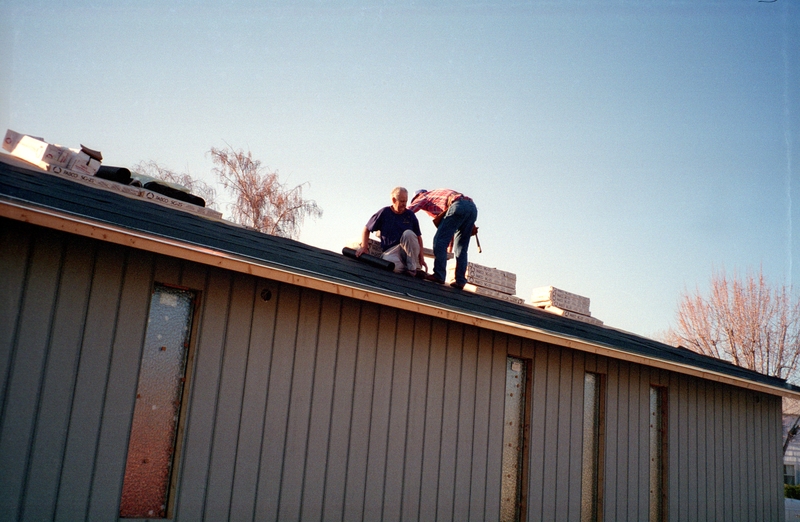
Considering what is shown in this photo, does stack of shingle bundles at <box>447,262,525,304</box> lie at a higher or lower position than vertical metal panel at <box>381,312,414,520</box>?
higher

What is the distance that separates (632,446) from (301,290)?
243 inches

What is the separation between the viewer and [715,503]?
40.4 feet

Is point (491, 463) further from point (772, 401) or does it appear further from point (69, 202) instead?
point (772, 401)

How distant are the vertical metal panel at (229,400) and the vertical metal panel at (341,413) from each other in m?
1.05

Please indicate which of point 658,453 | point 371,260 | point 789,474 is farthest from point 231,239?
point 789,474

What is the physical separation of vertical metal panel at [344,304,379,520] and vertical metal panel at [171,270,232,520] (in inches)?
60.9

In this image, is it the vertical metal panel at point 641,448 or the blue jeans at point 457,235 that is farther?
the vertical metal panel at point 641,448

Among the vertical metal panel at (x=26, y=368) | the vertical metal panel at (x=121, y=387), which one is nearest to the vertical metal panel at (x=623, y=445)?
the vertical metal panel at (x=121, y=387)

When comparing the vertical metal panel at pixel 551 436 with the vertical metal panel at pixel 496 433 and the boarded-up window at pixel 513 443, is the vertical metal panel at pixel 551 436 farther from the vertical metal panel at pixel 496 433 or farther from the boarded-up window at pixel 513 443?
the vertical metal panel at pixel 496 433

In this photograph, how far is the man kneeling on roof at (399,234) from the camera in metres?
9.93

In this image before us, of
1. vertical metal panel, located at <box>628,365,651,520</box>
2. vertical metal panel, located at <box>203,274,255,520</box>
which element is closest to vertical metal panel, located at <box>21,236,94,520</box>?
vertical metal panel, located at <box>203,274,255,520</box>

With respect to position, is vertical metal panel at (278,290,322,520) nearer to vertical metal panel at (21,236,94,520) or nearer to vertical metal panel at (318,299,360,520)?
vertical metal panel at (318,299,360,520)

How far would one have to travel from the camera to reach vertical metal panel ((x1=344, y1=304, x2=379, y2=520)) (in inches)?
293

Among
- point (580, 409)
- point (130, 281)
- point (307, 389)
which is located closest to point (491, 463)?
point (580, 409)
